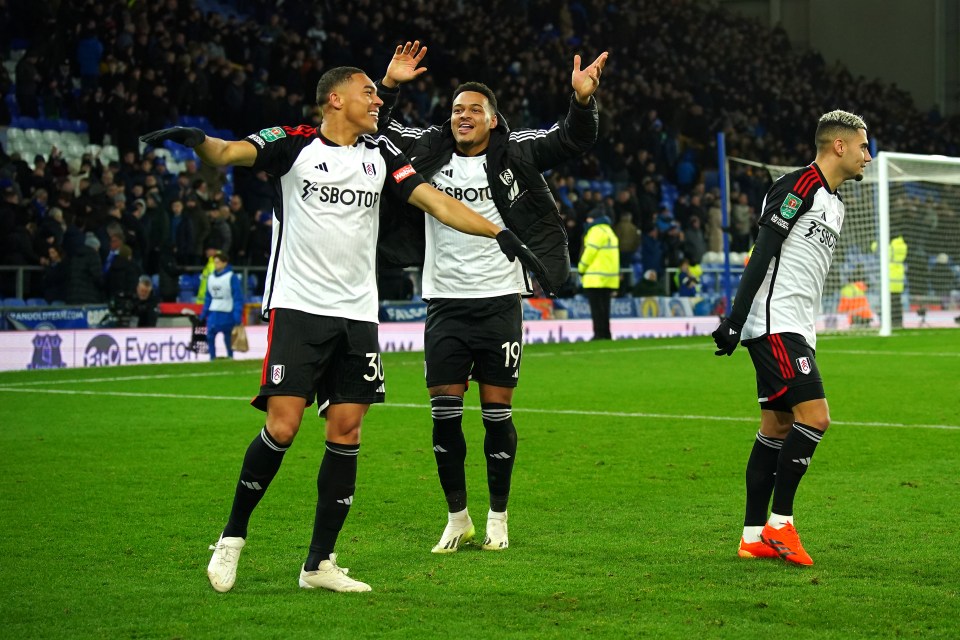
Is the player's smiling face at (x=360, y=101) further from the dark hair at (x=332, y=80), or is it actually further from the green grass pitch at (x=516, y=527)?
the green grass pitch at (x=516, y=527)

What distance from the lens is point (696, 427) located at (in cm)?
1030

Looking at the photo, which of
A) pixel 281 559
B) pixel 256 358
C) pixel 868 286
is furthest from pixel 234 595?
pixel 868 286

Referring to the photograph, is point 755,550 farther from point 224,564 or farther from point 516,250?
point 224,564

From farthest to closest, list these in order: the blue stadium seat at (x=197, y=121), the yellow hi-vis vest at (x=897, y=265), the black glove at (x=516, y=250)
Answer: the yellow hi-vis vest at (x=897, y=265), the blue stadium seat at (x=197, y=121), the black glove at (x=516, y=250)

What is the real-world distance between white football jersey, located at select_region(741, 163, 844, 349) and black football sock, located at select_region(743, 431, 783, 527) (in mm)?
477

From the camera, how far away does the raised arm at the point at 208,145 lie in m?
4.59

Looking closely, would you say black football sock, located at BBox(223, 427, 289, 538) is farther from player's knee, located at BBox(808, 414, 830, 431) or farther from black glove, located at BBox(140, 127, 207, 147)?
player's knee, located at BBox(808, 414, 830, 431)

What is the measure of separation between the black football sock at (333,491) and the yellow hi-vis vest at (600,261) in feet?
49.8

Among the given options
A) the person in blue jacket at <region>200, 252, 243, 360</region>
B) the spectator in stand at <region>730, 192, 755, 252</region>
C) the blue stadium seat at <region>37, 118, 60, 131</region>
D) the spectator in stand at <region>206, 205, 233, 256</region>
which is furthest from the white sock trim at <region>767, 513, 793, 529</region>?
the spectator in stand at <region>730, 192, 755, 252</region>

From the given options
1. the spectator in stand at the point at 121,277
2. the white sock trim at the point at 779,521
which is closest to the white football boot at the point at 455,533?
the white sock trim at the point at 779,521

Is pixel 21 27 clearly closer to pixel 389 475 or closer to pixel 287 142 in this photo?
pixel 389 475

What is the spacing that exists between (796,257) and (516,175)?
1316 millimetres

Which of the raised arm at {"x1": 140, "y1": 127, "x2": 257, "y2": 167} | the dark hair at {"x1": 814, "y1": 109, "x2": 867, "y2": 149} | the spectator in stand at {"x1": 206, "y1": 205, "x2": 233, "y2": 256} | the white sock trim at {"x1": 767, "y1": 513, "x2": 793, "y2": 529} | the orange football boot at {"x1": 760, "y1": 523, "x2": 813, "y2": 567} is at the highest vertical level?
the spectator in stand at {"x1": 206, "y1": 205, "x2": 233, "y2": 256}

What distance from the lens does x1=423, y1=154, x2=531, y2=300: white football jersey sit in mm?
6051
